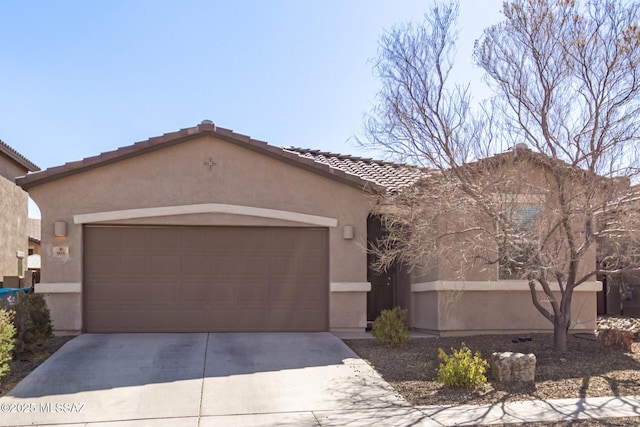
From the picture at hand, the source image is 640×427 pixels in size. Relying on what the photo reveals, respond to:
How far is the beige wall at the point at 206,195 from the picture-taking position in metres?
12.2

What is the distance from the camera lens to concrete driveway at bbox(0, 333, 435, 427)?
24.2ft

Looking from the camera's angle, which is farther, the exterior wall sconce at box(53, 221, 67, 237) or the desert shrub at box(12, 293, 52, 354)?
the exterior wall sconce at box(53, 221, 67, 237)

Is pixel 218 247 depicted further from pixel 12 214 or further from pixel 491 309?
pixel 12 214

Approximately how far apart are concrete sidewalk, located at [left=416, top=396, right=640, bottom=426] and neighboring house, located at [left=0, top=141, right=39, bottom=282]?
62.8ft

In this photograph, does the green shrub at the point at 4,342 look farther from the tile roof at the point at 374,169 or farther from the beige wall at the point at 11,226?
the beige wall at the point at 11,226

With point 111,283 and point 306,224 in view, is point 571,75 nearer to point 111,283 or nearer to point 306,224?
point 306,224

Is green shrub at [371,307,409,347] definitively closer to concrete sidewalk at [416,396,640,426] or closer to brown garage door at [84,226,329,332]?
brown garage door at [84,226,329,332]

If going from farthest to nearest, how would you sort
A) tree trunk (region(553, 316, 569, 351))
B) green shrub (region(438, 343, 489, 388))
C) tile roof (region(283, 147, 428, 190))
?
tile roof (region(283, 147, 428, 190)), tree trunk (region(553, 316, 569, 351)), green shrub (region(438, 343, 489, 388))

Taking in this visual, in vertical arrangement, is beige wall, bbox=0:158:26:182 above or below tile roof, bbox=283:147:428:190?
above

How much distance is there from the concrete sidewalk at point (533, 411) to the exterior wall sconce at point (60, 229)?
308 inches

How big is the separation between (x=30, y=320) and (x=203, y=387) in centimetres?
→ 393

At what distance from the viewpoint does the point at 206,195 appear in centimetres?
1255

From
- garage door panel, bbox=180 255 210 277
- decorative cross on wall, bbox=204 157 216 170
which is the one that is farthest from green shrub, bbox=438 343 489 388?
decorative cross on wall, bbox=204 157 216 170

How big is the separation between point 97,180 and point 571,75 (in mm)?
8970
